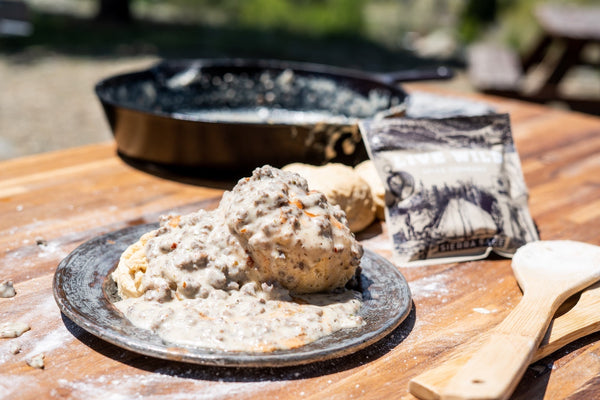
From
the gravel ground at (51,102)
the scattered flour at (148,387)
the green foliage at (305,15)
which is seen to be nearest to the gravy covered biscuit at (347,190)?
the scattered flour at (148,387)

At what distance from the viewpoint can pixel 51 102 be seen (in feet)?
18.9

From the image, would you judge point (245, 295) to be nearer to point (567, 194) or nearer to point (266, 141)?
point (266, 141)

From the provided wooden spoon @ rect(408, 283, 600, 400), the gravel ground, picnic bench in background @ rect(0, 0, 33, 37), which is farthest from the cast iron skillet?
picnic bench in background @ rect(0, 0, 33, 37)

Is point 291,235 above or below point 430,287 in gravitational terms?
above

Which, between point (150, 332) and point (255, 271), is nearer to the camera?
point (150, 332)

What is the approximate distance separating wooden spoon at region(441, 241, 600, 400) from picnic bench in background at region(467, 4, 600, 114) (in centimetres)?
384

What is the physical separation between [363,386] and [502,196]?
2.58 feet

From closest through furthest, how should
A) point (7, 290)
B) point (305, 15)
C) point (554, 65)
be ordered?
point (7, 290) → point (554, 65) → point (305, 15)

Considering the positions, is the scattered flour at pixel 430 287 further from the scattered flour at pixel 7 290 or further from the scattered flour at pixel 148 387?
the scattered flour at pixel 7 290

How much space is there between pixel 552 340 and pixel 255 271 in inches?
22.0

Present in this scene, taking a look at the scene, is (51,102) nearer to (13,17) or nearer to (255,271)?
(13,17)

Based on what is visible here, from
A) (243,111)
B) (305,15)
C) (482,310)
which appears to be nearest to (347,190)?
(482,310)

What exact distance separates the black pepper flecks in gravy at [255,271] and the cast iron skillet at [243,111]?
644 millimetres

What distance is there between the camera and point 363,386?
3.40 ft
